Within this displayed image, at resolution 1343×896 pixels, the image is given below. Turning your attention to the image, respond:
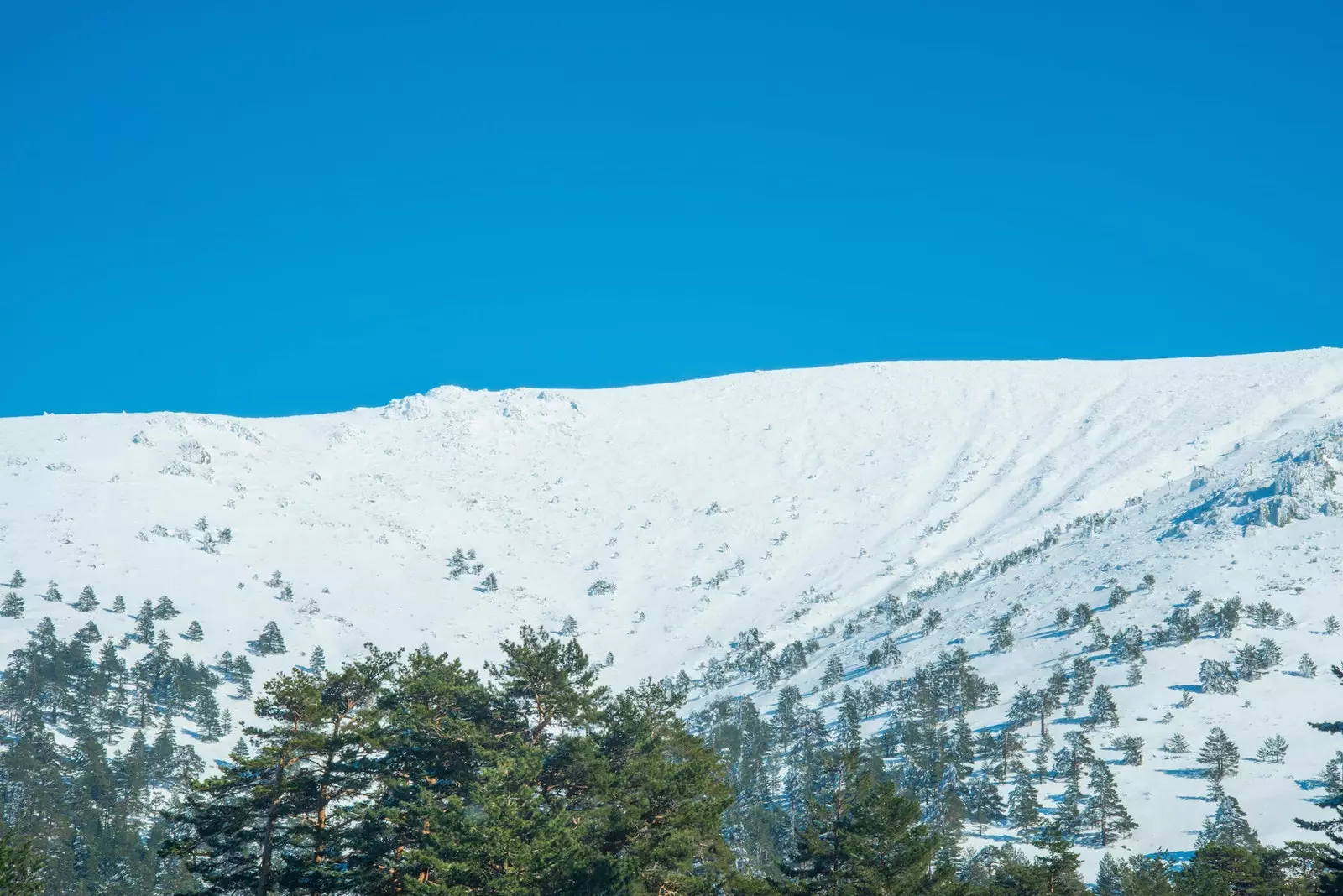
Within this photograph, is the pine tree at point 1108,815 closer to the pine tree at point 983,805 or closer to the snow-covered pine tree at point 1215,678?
the pine tree at point 983,805

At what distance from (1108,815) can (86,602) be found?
423ft

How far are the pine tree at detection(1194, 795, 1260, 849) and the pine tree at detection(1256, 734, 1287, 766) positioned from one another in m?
16.5

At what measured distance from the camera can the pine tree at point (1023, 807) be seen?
265 feet

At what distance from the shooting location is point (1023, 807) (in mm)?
81812

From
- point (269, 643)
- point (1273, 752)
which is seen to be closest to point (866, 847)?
point (1273, 752)

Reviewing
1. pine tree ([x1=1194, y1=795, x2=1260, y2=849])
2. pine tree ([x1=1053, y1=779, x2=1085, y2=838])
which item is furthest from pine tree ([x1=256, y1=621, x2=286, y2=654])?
pine tree ([x1=1194, y1=795, x2=1260, y2=849])

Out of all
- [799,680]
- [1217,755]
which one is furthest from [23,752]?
[1217,755]

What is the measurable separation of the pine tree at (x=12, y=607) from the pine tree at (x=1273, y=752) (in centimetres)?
14374

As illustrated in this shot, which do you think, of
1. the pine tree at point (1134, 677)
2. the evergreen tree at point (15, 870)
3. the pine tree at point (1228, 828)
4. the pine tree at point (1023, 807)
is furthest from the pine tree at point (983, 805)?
the evergreen tree at point (15, 870)

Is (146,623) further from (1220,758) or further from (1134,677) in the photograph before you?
(1220,758)

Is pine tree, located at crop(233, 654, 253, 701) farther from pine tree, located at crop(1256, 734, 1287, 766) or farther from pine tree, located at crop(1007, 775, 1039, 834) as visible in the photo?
pine tree, located at crop(1256, 734, 1287, 766)

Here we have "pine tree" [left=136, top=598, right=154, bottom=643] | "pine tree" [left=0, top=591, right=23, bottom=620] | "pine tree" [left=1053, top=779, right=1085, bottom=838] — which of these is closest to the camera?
"pine tree" [left=1053, top=779, right=1085, bottom=838]

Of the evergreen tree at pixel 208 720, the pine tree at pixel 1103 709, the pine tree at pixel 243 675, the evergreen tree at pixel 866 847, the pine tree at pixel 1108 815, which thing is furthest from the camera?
the pine tree at pixel 243 675

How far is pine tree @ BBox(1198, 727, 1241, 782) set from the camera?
87.8 metres
